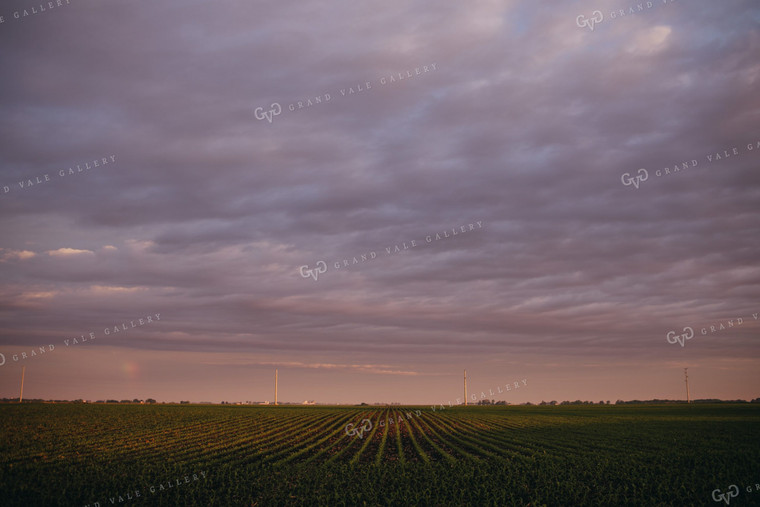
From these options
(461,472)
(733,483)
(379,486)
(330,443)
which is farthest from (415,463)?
(733,483)

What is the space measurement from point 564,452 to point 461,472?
46.4 ft

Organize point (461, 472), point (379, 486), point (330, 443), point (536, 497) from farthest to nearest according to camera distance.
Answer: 1. point (330, 443)
2. point (461, 472)
3. point (379, 486)
4. point (536, 497)

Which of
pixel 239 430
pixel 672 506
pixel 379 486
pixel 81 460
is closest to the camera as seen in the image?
pixel 672 506

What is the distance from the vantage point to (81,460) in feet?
112

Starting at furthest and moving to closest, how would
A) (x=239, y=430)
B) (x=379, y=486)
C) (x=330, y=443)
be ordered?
1. (x=239, y=430)
2. (x=330, y=443)
3. (x=379, y=486)

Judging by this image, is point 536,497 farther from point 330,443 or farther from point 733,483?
point 330,443

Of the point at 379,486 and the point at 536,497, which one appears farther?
the point at 379,486

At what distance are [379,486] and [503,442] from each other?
24.3 m

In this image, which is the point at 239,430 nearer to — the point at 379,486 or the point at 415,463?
the point at 415,463

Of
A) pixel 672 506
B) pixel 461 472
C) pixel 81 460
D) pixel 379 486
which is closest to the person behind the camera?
pixel 672 506

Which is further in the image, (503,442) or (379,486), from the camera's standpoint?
(503,442)

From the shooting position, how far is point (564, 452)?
40344mm

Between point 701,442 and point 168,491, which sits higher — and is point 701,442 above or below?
below

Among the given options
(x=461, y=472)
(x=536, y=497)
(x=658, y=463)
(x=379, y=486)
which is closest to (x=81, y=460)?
(x=379, y=486)
